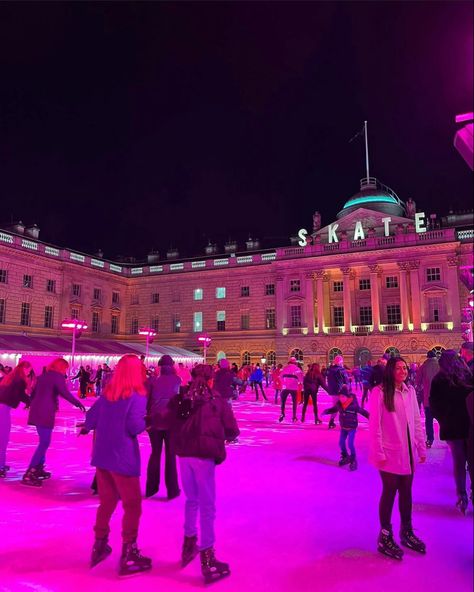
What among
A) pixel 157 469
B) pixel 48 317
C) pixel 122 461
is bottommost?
pixel 157 469

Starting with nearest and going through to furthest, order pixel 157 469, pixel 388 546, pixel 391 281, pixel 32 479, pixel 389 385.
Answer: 1. pixel 388 546
2. pixel 389 385
3. pixel 157 469
4. pixel 32 479
5. pixel 391 281

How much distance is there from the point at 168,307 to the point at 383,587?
2011 inches

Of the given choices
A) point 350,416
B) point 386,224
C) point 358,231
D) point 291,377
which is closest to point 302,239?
point 358,231

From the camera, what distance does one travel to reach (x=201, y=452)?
422 cm

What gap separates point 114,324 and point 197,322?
10.1 meters

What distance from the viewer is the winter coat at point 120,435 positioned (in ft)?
14.1

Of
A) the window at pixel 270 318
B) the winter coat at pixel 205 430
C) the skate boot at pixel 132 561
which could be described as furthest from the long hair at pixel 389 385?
the window at pixel 270 318

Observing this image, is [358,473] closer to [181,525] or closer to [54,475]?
[181,525]

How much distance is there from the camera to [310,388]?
14.2 m

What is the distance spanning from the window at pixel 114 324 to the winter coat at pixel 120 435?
1995 inches

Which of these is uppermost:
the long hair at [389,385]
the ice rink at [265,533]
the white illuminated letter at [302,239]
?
the white illuminated letter at [302,239]

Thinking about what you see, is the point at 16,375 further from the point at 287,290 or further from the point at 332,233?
the point at 332,233

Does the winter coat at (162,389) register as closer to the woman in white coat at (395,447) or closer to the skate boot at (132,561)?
the skate boot at (132,561)

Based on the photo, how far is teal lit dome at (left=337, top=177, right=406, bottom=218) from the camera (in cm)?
4888
